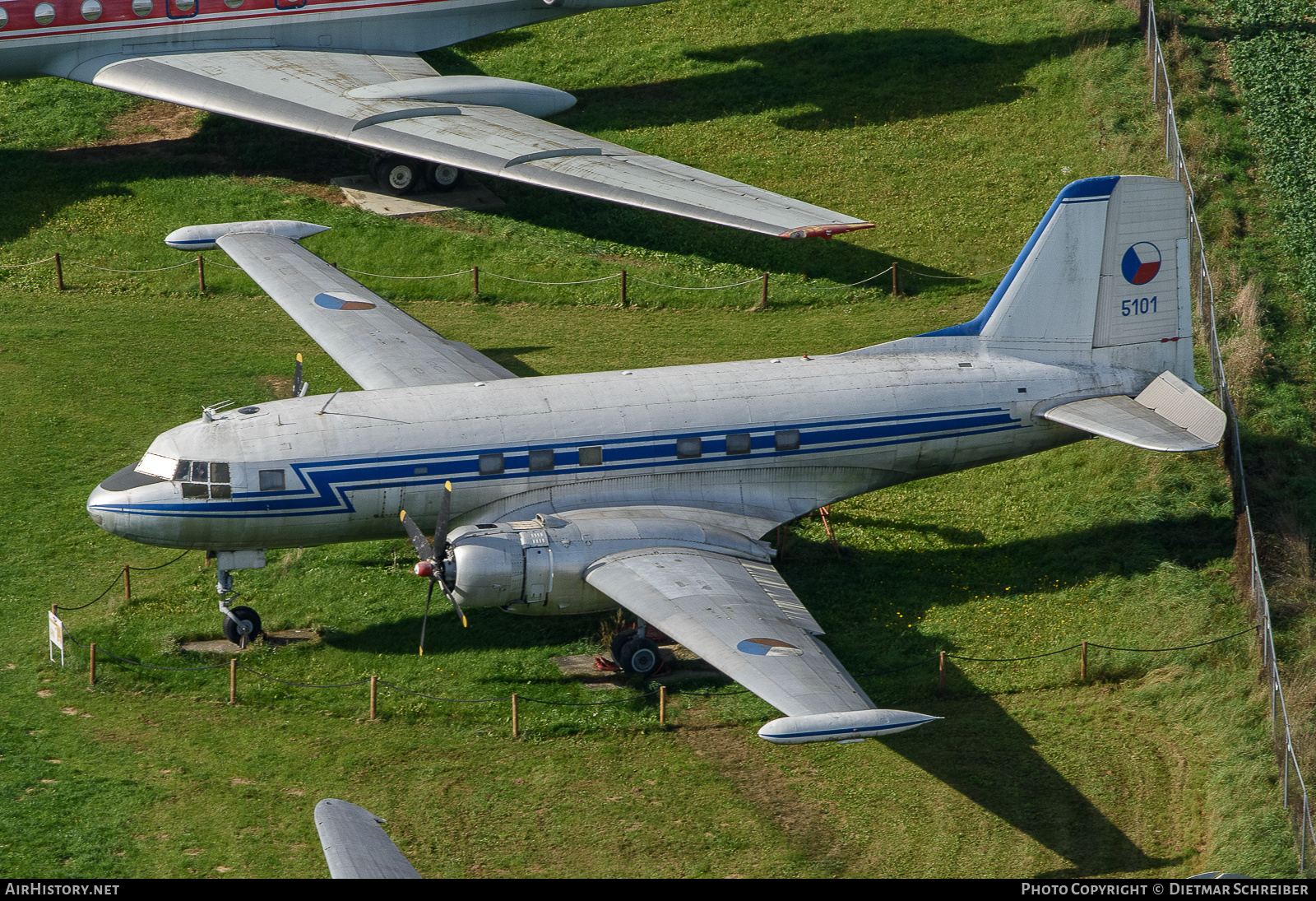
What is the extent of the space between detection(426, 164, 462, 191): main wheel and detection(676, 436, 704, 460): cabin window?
65.9 feet

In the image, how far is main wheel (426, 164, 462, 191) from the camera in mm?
41812

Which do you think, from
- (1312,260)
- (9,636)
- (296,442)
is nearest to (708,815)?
(296,442)

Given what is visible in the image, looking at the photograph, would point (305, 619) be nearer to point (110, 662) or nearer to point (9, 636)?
point (110, 662)

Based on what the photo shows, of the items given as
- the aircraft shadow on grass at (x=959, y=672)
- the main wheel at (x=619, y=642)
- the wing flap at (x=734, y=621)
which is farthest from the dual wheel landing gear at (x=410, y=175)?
the wing flap at (x=734, y=621)

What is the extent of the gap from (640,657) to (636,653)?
0.11 m

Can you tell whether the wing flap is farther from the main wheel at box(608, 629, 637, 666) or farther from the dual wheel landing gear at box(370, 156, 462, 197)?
the dual wheel landing gear at box(370, 156, 462, 197)

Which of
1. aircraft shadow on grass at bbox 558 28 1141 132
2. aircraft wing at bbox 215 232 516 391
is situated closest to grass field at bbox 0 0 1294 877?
aircraft shadow on grass at bbox 558 28 1141 132

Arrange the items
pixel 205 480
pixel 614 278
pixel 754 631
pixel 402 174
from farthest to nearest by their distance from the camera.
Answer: pixel 402 174 < pixel 614 278 < pixel 205 480 < pixel 754 631

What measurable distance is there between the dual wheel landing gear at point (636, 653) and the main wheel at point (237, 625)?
6816mm

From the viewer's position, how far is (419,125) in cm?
3800

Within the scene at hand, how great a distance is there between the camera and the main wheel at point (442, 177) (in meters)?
41.8

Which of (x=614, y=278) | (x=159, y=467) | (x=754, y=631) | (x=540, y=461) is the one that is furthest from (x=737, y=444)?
(x=614, y=278)

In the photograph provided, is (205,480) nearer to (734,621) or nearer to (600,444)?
(600,444)

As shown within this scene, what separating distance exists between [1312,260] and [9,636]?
34.3 meters
